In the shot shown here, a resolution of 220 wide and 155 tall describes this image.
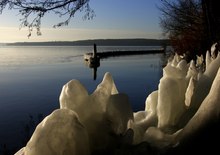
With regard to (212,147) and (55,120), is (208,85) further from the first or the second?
(55,120)

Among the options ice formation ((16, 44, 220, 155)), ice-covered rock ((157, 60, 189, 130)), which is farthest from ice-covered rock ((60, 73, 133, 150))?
ice-covered rock ((157, 60, 189, 130))

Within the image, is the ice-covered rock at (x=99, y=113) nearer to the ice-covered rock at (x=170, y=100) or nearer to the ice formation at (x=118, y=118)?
the ice formation at (x=118, y=118)

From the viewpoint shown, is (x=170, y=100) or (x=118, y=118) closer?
(x=118, y=118)

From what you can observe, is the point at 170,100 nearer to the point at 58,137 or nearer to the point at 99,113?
the point at 99,113

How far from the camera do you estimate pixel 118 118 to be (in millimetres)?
1868

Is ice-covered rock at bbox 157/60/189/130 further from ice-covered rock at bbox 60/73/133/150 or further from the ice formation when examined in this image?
ice-covered rock at bbox 60/73/133/150

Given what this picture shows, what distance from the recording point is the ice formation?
1.61m

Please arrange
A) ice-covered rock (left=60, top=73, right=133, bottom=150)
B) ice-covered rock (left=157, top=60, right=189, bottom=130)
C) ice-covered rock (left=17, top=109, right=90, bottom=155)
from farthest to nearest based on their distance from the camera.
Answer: ice-covered rock (left=157, top=60, right=189, bottom=130) < ice-covered rock (left=60, top=73, right=133, bottom=150) < ice-covered rock (left=17, top=109, right=90, bottom=155)

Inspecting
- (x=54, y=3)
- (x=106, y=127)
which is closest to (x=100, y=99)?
(x=106, y=127)

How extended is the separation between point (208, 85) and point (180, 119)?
326 millimetres

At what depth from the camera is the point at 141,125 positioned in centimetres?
233

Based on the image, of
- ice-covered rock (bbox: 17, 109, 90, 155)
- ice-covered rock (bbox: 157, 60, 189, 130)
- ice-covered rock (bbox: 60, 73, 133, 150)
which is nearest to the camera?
ice-covered rock (bbox: 17, 109, 90, 155)

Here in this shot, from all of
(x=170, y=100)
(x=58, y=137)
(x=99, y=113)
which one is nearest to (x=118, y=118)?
(x=99, y=113)

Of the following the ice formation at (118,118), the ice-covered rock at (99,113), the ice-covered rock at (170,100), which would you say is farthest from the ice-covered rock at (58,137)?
the ice-covered rock at (170,100)
